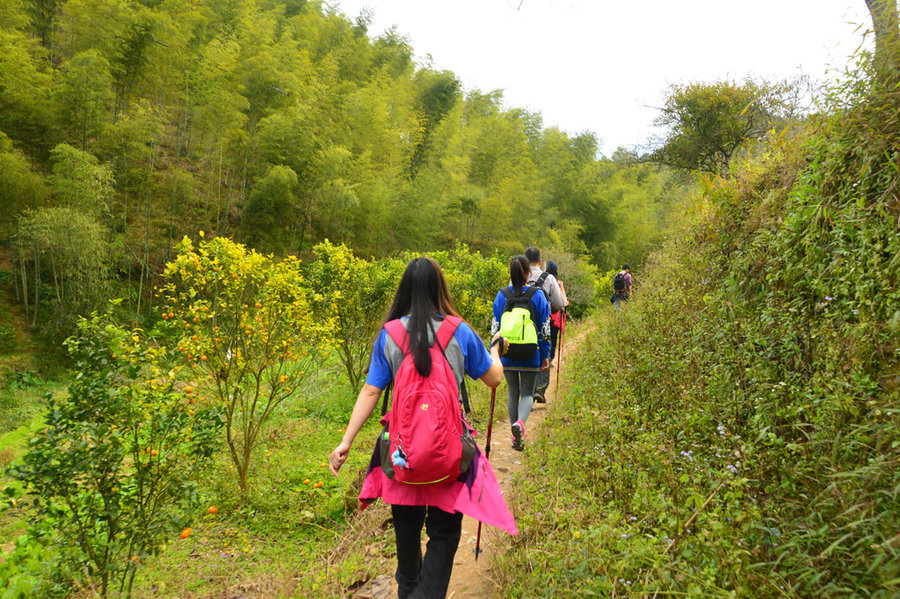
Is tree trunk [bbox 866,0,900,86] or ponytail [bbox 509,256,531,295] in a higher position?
tree trunk [bbox 866,0,900,86]

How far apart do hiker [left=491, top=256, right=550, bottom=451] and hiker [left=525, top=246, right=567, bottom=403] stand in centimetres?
32

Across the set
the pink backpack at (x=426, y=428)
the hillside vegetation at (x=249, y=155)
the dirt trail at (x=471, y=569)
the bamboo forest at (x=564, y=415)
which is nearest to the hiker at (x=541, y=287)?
the bamboo forest at (x=564, y=415)

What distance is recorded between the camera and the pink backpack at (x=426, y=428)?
1.40m

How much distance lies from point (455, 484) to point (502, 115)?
2070 cm

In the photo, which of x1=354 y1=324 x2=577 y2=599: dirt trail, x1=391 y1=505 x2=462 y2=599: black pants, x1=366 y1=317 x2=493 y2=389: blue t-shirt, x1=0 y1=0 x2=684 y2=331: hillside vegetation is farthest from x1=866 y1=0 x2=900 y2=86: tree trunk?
x1=0 y1=0 x2=684 y2=331: hillside vegetation

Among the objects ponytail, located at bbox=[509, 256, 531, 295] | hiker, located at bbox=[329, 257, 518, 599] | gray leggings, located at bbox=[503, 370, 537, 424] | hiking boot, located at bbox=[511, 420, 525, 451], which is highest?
ponytail, located at bbox=[509, 256, 531, 295]

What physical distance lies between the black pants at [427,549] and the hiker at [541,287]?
236cm

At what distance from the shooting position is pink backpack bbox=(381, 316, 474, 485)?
140 centimetres

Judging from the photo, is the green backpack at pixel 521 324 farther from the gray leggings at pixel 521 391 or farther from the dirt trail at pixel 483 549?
the dirt trail at pixel 483 549

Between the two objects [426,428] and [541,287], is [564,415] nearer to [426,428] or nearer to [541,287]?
[541,287]

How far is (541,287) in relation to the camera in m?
3.90

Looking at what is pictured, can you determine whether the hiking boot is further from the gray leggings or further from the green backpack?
the green backpack

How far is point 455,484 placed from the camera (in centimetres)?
152

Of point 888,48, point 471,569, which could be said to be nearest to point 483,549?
point 471,569
